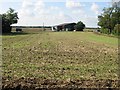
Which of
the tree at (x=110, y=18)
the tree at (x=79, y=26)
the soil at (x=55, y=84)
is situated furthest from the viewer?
the tree at (x=79, y=26)

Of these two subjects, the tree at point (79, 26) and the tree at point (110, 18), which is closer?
the tree at point (110, 18)

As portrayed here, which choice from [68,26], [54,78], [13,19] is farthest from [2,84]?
[68,26]

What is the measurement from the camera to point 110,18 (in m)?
97.1

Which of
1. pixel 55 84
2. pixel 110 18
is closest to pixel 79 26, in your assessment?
pixel 110 18

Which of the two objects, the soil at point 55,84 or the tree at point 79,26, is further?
the tree at point 79,26

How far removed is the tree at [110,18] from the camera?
313 ft

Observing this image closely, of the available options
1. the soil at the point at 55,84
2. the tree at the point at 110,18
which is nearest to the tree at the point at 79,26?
the tree at the point at 110,18

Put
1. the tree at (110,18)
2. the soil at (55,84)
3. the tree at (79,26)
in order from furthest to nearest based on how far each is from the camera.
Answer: the tree at (79,26) < the tree at (110,18) < the soil at (55,84)

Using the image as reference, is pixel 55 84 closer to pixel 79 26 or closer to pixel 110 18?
pixel 110 18

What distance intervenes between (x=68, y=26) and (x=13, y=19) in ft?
138

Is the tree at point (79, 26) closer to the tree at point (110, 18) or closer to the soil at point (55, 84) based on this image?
the tree at point (110, 18)

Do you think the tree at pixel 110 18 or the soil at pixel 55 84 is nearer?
the soil at pixel 55 84

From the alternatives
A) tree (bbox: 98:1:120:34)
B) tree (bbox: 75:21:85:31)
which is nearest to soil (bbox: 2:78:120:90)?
tree (bbox: 98:1:120:34)

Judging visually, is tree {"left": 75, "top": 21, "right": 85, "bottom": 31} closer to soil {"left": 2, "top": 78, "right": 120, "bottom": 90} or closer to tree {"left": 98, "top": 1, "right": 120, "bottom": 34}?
tree {"left": 98, "top": 1, "right": 120, "bottom": 34}
